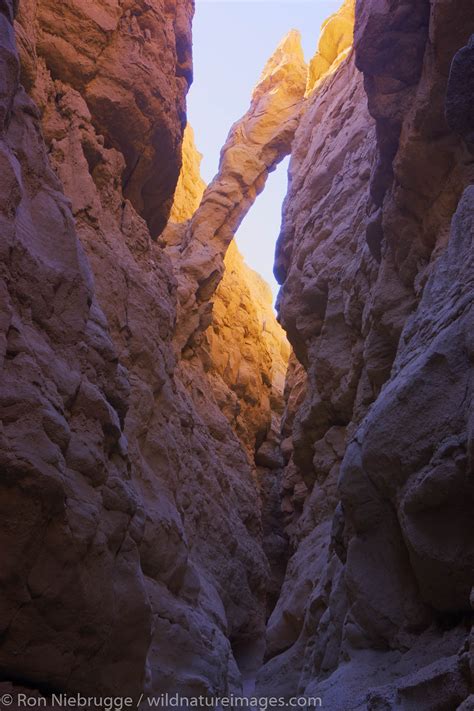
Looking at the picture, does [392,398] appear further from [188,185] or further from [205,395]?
[188,185]

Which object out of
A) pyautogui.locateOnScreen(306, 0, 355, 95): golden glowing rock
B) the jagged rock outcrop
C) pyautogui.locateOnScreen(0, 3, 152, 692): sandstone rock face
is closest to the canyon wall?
pyautogui.locateOnScreen(0, 3, 152, 692): sandstone rock face

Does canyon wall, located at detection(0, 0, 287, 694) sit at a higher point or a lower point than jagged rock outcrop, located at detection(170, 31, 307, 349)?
lower

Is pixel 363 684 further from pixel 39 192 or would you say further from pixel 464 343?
pixel 39 192

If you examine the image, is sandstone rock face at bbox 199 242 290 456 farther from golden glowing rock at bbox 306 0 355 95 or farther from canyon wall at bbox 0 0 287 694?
golden glowing rock at bbox 306 0 355 95

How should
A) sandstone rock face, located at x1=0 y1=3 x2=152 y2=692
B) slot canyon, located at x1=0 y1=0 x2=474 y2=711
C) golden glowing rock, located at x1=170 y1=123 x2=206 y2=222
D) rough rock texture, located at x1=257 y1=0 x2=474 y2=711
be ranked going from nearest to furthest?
sandstone rock face, located at x1=0 y1=3 x2=152 y2=692 → slot canyon, located at x1=0 y1=0 x2=474 y2=711 → rough rock texture, located at x1=257 y1=0 x2=474 y2=711 → golden glowing rock, located at x1=170 y1=123 x2=206 y2=222

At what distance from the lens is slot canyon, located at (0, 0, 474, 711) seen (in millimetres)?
4926

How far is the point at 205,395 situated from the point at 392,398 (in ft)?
35.8

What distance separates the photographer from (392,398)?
20.4ft

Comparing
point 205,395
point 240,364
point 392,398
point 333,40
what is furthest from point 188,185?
point 392,398

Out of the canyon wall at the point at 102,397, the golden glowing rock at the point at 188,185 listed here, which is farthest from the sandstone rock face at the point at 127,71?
the golden glowing rock at the point at 188,185

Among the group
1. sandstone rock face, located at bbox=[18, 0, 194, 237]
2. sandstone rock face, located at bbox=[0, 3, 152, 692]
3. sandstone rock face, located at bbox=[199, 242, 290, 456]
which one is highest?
sandstone rock face, located at bbox=[199, 242, 290, 456]

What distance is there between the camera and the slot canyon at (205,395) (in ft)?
16.2

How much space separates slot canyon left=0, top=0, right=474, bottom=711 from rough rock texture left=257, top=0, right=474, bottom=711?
0.03m

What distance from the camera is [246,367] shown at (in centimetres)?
2272
